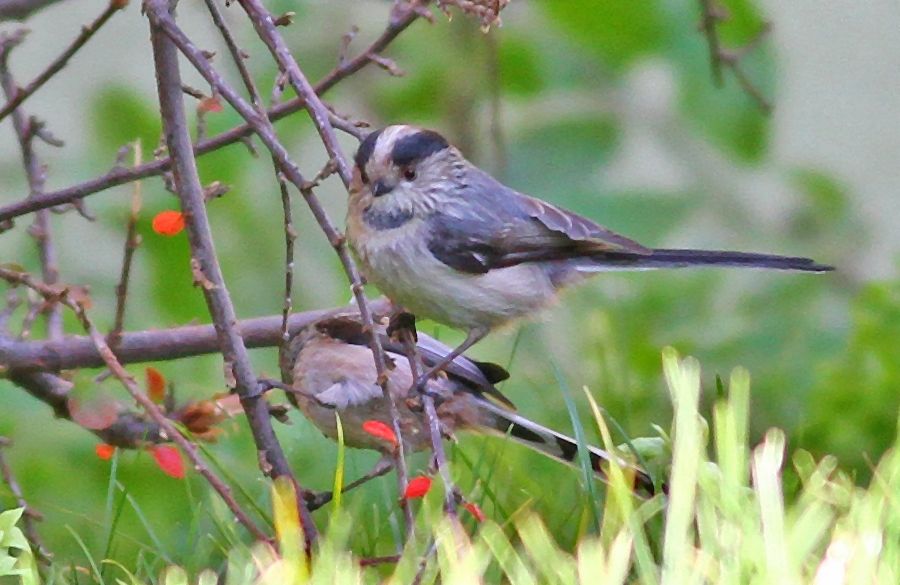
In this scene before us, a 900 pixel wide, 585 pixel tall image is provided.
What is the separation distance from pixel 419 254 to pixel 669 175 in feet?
5.56

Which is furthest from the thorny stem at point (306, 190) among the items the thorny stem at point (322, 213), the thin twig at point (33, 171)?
the thin twig at point (33, 171)

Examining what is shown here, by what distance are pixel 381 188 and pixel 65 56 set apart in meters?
0.72

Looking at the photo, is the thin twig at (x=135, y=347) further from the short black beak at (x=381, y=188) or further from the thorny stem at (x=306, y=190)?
the thorny stem at (x=306, y=190)

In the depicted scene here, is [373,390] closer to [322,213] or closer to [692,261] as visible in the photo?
[692,261]

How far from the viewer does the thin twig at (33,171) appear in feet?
8.79

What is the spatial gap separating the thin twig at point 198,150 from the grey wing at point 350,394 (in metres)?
0.79

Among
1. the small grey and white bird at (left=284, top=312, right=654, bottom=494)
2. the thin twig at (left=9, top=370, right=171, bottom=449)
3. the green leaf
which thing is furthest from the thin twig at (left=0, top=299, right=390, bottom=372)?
the green leaf

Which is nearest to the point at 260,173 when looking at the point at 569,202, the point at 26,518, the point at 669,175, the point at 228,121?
the point at 228,121

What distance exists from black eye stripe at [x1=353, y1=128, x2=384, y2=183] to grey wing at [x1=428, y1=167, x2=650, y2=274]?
16 centimetres

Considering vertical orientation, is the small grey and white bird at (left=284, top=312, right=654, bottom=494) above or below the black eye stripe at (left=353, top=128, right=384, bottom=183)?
below

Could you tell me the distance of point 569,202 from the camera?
3.80m

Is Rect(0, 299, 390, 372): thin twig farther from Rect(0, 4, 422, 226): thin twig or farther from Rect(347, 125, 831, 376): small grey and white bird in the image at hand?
Rect(0, 4, 422, 226): thin twig

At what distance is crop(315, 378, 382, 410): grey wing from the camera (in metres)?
3.26

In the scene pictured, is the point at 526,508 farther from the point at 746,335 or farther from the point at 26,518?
the point at 746,335
